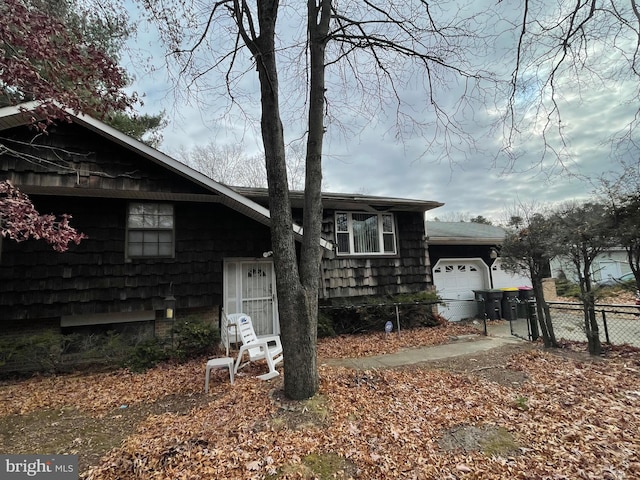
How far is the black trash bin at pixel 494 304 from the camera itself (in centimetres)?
1061

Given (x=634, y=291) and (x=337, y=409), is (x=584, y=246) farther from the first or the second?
(x=337, y=409)

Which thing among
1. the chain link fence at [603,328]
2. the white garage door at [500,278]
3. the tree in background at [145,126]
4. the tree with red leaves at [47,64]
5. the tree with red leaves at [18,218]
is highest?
the tree in background at [145,126]

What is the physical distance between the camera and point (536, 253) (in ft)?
20.7

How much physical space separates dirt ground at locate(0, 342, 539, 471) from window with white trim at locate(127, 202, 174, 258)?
10.8 ft

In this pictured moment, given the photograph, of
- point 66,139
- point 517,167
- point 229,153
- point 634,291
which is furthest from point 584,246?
point 229,153

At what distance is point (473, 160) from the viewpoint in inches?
197

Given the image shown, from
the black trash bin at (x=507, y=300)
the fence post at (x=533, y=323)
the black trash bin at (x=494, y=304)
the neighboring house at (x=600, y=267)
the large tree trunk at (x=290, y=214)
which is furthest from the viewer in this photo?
the black trash bin at (x=494, y=304)

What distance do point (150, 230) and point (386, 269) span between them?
621 cm

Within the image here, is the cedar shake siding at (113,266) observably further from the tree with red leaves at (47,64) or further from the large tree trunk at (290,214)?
the large tree trunk at (290,214)

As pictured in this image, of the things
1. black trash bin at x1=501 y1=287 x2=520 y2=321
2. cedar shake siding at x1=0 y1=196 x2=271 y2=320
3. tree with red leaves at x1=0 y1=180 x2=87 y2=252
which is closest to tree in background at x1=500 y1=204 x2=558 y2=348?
black trash bin at x1=501 y1=287 x2=520 y2=321

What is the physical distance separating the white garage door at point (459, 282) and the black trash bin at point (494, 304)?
63 cm

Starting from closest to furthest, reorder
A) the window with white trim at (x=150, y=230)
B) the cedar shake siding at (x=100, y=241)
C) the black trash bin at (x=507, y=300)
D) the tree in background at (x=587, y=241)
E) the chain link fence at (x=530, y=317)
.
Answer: the tree in background at (x=587, y=241)
the cedar shake siding at (x=100, y=241)
the window with white trim at (x=150, y=230)
the chain link fence at (x=530, y=317)
the black trash bin at (x=507, y=300)

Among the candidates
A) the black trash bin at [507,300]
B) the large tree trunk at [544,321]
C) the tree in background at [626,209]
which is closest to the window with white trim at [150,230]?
the large tree trunk at [544,321]

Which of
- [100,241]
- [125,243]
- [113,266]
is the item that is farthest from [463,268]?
[100,241]
